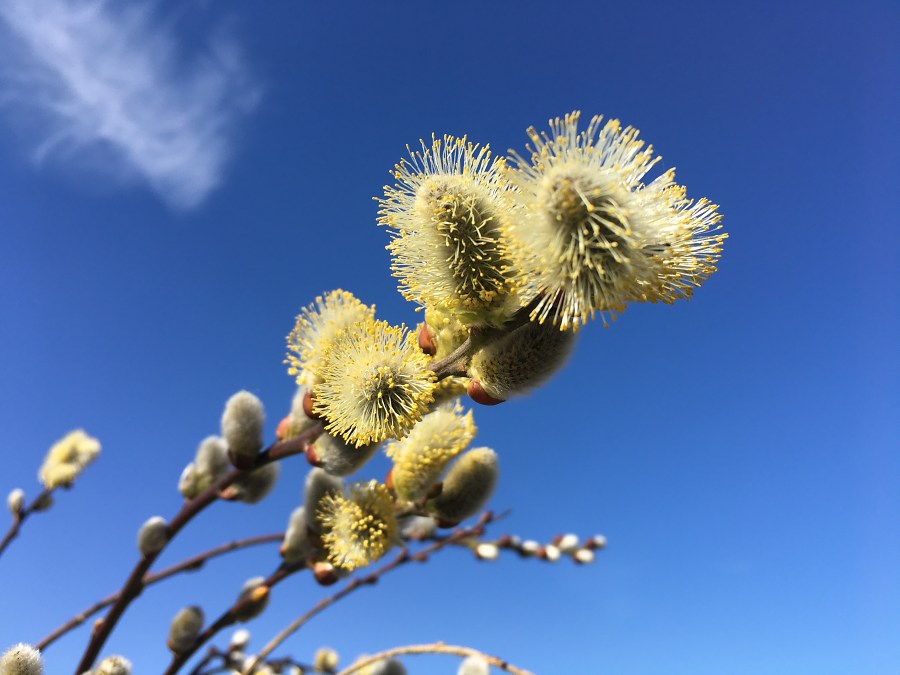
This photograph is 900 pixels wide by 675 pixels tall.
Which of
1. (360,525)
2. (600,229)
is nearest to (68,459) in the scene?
(360,525)

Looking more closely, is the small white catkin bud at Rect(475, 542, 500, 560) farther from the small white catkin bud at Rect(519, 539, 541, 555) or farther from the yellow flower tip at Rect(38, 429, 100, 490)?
the yellow flower tip at Rect(38, 429, 100, 490)

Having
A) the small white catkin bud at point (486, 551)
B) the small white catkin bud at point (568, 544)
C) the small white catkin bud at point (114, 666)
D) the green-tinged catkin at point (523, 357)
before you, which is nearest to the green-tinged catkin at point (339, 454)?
the green-tinged catkin at point (523, 357)

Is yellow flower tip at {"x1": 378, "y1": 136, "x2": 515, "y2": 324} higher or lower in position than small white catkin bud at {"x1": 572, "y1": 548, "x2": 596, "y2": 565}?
lower

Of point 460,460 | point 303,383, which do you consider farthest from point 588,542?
point 303,383

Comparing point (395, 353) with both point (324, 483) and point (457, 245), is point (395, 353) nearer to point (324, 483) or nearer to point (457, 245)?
point (457, 245)

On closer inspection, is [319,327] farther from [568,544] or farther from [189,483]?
[568,544]

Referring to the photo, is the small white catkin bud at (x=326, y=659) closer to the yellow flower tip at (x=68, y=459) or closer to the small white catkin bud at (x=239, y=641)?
the small white catkin bud at (x=239, y=641)

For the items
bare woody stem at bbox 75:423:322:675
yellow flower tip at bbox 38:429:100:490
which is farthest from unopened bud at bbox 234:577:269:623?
yellow flower tip at bbox 38:429:100:490
